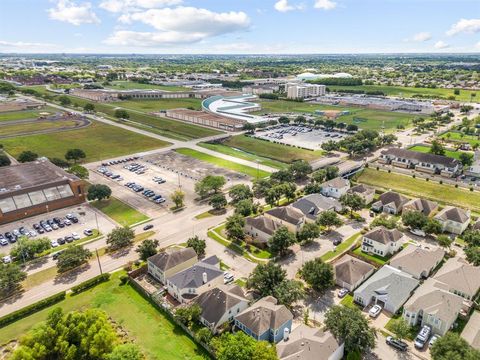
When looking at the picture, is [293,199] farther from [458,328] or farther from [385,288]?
[458,328]

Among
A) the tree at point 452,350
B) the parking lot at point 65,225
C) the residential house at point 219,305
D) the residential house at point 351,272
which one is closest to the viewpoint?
the tree at point 452,350

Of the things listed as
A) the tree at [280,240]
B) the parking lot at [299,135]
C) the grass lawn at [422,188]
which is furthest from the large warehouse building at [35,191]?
the parking lot at [299,135]

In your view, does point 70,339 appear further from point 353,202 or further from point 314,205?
point 353,202

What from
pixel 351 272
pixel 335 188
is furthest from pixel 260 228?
pixel 335 188

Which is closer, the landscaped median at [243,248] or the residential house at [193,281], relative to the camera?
the residential house at [193,281]

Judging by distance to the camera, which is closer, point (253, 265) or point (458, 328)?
point (458, 328)

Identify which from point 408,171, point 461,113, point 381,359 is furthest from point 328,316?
point 461,113

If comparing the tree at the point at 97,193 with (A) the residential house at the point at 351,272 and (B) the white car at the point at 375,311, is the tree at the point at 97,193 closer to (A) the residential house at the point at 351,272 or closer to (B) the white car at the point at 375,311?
(A) the residential house at the point at 351,272

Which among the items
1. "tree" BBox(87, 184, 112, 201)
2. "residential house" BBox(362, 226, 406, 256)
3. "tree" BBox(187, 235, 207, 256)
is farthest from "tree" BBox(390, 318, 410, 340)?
"tree" BBox(87, 184, 112, 201)
